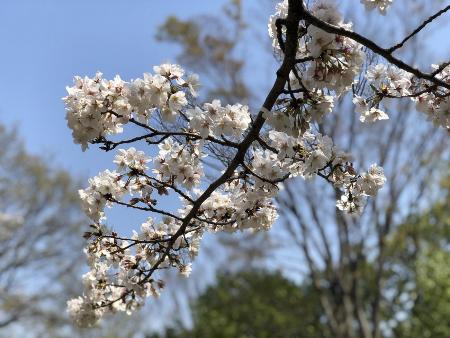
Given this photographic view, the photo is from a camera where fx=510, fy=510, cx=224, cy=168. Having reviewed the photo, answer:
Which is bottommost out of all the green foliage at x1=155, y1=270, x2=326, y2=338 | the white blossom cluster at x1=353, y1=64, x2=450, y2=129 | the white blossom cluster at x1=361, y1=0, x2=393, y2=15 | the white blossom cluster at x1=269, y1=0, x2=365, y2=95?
the white blossom cluster at x1=269, y1=0, x2=365, y2=95

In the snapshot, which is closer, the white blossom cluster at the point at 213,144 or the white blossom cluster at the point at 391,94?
the white blossom cluster at the point at 213,144

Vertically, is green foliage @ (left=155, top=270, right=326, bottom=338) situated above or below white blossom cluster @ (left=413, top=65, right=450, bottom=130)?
above

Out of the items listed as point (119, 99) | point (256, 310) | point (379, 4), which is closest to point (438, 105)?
point (379, 4)

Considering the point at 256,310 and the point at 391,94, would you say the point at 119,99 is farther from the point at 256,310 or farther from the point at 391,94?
the point at 256,310

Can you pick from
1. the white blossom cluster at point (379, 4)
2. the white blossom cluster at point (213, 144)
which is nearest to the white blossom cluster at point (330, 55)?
the white blossom cluster at point (213, 144)

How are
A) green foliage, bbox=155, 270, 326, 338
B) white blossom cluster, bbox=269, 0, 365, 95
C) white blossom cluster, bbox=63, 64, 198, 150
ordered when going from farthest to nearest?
green foliage, bbox=155, 270, 326, 338 → white blossom cluster, bbox=63, 64, 198, 150 → white blossom cluster, bbox=269, 0, 365, 95

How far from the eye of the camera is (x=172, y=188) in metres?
2.88

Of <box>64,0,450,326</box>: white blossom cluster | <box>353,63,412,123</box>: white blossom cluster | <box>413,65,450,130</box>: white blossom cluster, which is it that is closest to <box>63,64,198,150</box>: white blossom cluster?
<box>64,0,450,326</box>: white blossom cluster

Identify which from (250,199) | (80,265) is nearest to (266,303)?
(80,265)

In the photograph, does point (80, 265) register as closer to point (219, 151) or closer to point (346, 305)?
point (346, 305)

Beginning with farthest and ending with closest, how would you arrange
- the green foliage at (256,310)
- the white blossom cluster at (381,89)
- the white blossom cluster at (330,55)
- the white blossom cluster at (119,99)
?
the green foliage at (256,310) < the white blossom cluster at (381,89) < the white blossom cluster at (119,99) < the white blossom cluster at (330,55)

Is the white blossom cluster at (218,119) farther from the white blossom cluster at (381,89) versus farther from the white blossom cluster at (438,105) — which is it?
the white blossom cluster at (438,105)

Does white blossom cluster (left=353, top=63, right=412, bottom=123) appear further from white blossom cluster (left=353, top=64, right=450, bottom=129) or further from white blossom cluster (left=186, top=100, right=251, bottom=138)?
white blossom cluster (left=186, top=100, right=251, bottom=138)

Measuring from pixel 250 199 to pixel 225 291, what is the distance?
1130 cm
